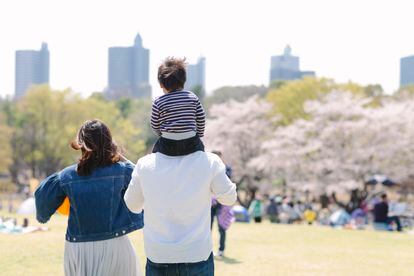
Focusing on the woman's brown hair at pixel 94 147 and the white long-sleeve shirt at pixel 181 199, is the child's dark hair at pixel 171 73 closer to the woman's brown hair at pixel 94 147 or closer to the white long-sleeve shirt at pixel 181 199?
the white long-sleeve shirt at pixel 181 199

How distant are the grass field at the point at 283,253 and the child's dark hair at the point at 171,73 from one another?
16.8 ft

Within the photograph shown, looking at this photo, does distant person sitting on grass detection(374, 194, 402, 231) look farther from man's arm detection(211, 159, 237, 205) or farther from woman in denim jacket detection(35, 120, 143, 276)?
man's arm detection(211, 159, 237, 205)

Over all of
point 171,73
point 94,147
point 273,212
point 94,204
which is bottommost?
point 273,212

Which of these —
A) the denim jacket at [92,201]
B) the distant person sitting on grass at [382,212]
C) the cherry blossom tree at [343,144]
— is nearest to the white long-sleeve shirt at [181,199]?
the denim jacket at [92,201]

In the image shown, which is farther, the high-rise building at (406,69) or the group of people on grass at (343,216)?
the high-rise building at (406,69)

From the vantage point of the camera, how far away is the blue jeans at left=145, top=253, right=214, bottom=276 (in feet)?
11.4

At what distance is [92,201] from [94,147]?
333mm

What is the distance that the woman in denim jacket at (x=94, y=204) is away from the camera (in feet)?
13.2

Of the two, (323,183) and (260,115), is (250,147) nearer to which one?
(260,115)

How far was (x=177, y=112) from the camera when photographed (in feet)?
11.5

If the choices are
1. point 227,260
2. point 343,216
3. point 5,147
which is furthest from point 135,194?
point 5,147

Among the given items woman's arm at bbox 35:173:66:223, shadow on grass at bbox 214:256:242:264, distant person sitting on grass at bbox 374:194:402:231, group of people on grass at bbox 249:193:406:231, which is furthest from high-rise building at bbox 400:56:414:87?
woman's arm at bbox 35:173:66:223

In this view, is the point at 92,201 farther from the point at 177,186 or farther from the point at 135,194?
the point at 177,186

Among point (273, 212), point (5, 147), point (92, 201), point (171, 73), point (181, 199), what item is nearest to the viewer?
point (181, 199)
